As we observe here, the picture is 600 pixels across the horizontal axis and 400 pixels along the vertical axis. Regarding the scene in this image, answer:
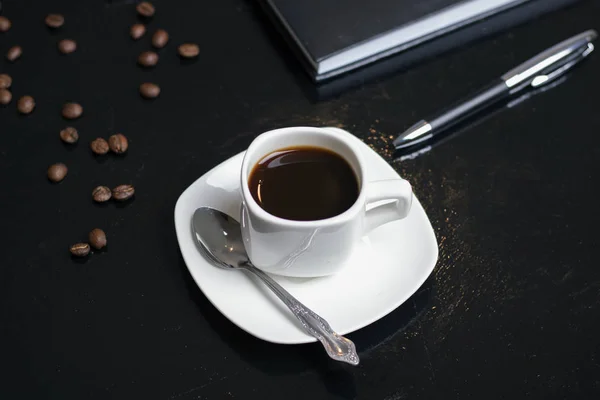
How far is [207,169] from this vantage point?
1.19 meters

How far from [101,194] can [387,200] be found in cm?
47

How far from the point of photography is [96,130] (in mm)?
1236

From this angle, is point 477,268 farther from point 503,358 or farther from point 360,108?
point 360,108

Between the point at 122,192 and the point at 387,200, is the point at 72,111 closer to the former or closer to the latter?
the point at 122,192

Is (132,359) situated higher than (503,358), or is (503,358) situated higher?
(132,359)

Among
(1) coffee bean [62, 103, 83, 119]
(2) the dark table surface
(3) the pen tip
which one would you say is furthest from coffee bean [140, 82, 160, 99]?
(3) the pen tip

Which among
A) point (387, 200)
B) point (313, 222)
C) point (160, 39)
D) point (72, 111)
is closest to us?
point (313, 222)

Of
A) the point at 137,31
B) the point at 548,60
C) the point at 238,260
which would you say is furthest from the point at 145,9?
the point at 548,60

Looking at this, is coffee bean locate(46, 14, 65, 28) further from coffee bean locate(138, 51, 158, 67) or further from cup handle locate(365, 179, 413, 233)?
cup handle locate(365, 179, 413, 233)

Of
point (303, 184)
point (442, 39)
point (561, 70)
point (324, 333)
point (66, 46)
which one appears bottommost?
point (561, 70)

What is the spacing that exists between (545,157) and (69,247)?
80cm

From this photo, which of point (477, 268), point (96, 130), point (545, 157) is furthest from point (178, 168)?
point (545, 157)

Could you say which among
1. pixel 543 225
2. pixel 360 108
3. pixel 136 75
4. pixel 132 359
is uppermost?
pixel 136 75

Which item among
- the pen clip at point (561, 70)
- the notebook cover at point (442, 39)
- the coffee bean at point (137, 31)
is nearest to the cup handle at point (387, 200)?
the notebook cover at point (442, 39)
